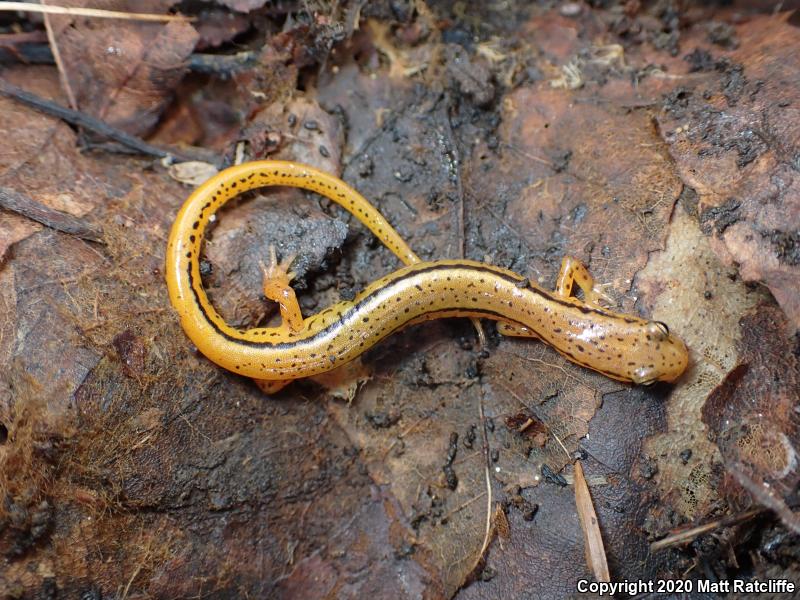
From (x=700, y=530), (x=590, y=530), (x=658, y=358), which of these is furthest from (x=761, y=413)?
(x=590, y=530)

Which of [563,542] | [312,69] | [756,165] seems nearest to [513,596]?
[563,542]

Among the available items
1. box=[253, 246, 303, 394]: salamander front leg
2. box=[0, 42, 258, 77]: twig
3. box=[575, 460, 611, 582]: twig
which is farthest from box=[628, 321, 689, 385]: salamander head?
box=[0, 42, 258, 77]: twig

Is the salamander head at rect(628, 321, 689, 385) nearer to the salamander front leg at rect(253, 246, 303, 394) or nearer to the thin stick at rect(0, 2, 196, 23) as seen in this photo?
the salamander front leg at rect(253, 246, 303, 394)

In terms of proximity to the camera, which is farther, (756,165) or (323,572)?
(323,572)

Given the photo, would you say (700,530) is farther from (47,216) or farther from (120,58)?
(120,58)

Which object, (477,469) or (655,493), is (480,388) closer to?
(477,469)

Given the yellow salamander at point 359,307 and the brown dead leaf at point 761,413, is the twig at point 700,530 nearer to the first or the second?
the brown dead leaf at point 761,413
